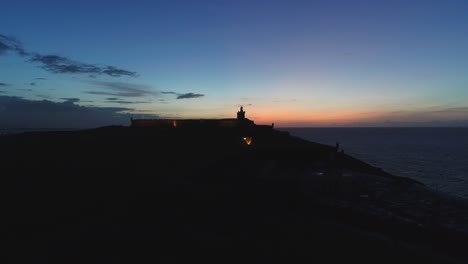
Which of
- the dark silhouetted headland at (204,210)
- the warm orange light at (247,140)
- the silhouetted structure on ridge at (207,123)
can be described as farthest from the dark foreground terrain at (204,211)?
the silhouetted structure on ridge at (207,123)

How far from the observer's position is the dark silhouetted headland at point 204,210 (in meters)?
10.5

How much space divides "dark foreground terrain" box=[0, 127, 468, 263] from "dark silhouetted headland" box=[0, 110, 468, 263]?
61 millimetres

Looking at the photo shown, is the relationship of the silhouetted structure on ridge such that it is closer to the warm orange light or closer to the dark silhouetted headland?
the warm orange light

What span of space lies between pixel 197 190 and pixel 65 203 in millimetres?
6376

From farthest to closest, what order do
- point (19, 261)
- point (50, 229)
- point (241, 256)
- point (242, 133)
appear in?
point (242, 133) → point (50, 229) → point (241, 256) → point (19, 261)

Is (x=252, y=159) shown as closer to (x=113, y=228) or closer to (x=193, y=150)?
(x=193, y=150)

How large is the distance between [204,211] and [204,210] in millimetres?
134

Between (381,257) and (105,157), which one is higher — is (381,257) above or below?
below

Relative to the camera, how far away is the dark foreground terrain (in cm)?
1045

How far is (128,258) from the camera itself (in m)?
9.70

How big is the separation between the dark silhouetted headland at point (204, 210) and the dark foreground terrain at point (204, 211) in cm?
6

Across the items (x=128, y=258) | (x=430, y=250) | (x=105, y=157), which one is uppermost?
(x=105, y=157)

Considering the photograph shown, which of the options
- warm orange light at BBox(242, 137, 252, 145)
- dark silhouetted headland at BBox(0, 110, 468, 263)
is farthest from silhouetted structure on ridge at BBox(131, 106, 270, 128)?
A: dark silhouetted headland at BBox(0, 110, 468, 263)

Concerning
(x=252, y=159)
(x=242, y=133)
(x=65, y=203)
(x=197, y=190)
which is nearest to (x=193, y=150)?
(x=252, y=159)
